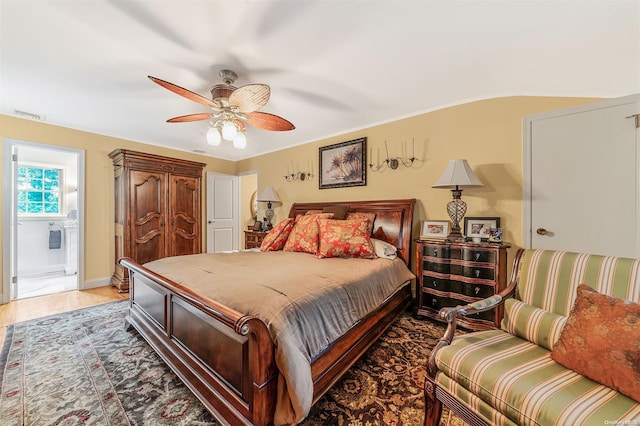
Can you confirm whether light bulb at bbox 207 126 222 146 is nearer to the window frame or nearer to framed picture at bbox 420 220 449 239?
framed picture at bbox 420 220 449 239

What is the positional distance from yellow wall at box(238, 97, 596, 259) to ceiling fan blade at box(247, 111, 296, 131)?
1.46m

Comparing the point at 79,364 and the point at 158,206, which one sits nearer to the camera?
the point at 79,364

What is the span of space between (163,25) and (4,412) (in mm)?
2579

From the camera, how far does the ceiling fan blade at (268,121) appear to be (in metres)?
2.42

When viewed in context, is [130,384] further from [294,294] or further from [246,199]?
[246,199]

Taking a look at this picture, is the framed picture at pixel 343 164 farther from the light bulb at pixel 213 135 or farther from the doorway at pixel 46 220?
the doorway at pixel 46 220

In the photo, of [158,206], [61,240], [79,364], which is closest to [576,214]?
[79,364]

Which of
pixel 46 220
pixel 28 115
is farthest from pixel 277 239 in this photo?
pixel 46 220

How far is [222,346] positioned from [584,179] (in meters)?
3.23

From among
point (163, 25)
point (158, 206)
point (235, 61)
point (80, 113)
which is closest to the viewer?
point (163, 25)

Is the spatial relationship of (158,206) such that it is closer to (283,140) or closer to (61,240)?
(283,140)

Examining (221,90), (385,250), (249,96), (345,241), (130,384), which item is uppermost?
(221,90)

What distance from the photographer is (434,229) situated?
293 cm

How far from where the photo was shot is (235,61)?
2.06 m
